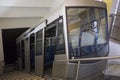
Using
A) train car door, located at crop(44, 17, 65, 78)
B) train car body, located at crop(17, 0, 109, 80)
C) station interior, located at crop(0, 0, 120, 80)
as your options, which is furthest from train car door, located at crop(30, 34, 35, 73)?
train car body, located at crop(17, 0, 109, 80)

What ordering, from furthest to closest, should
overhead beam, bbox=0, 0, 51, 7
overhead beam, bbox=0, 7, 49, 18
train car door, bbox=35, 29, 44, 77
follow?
1. overhead beam, bbox=0, 7, 49, 18
2. overhead beam, bbox=0, 0, 51, 7
3. train car door, bbox=35, 29, 44, 77

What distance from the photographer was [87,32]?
4020mm

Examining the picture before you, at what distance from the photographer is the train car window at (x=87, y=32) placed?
3.82 metres

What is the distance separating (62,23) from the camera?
3.97 metres

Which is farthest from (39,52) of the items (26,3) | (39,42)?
(26,3)

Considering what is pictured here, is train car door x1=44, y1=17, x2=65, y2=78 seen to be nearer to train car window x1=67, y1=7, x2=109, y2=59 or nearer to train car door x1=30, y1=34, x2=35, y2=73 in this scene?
train car window x1=67, y1=7, x2=109, y2=59

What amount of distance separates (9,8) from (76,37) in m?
4.79

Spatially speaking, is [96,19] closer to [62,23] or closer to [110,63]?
[62,23]

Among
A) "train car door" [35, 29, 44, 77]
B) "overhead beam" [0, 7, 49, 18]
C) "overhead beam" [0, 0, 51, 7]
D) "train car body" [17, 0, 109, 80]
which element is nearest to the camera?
"train car body" [17, 0, 109, 80]

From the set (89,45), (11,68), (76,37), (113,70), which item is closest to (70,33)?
(76,37)

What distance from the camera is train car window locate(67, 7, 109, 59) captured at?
3824mm

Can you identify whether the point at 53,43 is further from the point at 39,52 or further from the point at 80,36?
the point at 80,36

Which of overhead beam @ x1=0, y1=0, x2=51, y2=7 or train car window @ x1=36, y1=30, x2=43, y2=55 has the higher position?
overhead beam @ x1=0, y1=0, x2=51, y2=7

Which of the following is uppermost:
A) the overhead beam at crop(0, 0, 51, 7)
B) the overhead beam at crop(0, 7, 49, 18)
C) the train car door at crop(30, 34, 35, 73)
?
the overhead beam at crop(0, 0, 51, 7)
